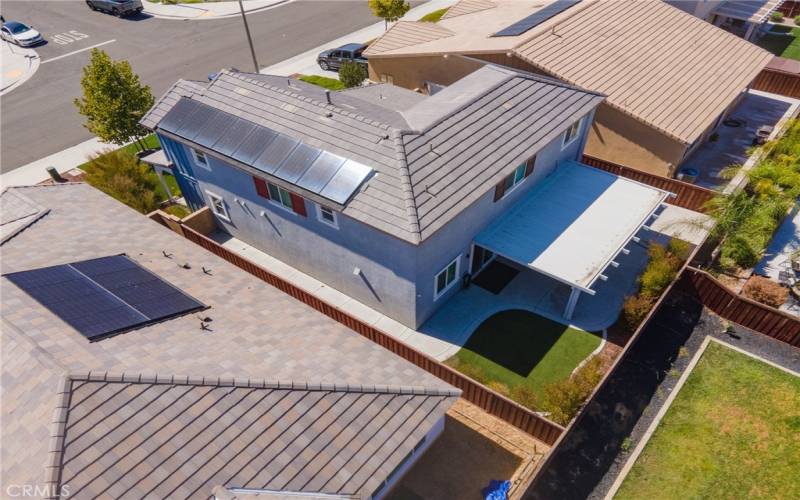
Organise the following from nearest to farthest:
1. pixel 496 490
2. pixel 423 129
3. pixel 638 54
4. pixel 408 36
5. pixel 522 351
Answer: pixel 496 490
pixel 423 129
pixel 522 351
pixel 638 54
pixel 408 36

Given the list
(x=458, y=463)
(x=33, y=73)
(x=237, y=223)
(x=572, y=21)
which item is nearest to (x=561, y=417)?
(x=458, y=463)

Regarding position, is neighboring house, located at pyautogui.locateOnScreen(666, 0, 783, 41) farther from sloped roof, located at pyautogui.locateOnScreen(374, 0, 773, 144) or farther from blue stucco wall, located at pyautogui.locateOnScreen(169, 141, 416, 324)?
blue stucco wall, located at pyautogui.locateOnScreen(169, 141, 416, 324)

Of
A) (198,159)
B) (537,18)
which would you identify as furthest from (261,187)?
(537,18)

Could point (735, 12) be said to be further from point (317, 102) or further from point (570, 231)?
point (317, 102)

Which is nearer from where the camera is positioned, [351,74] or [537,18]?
[537,18]

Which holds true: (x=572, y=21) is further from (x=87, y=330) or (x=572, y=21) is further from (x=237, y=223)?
(x=87, y=330)

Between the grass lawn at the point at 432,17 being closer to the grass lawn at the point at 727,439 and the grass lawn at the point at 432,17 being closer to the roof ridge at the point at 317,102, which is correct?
the roof ridge at the point at 317,102
